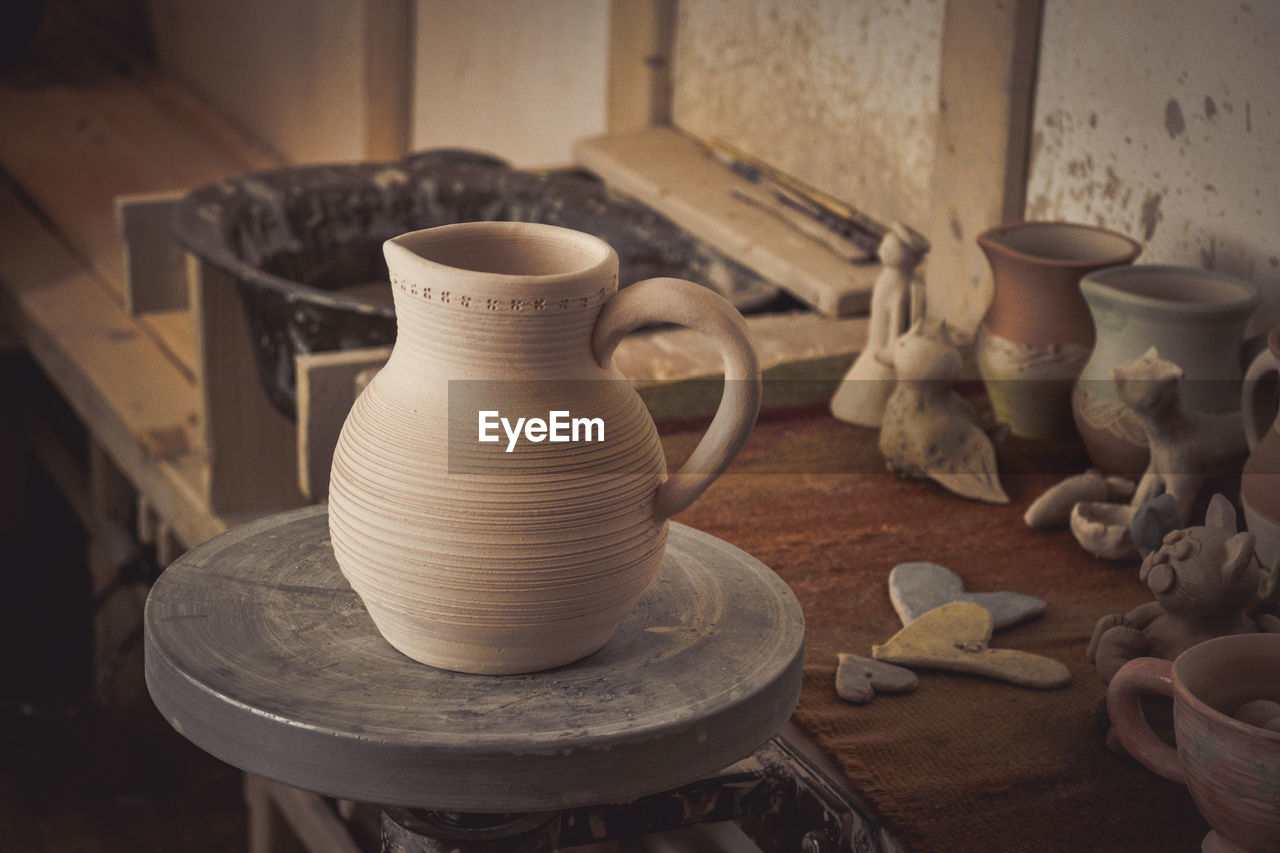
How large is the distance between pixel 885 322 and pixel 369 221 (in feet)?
2.82

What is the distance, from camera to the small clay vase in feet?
3.78

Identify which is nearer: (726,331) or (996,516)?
(726,331)

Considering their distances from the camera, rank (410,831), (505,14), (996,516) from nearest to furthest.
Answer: (410,831) < (996,516) < (505,14)

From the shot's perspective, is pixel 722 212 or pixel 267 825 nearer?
pixel 722 212

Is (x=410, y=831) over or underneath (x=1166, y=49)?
underneath

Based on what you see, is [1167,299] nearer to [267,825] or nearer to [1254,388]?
[1254,388]

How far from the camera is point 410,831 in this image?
88 cm

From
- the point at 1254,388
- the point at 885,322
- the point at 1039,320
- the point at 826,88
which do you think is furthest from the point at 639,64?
the point at 1254,388

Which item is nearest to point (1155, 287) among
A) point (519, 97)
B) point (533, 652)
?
point (533, 652)

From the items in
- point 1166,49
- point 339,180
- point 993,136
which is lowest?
point 339,180

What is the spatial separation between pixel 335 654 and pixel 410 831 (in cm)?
13

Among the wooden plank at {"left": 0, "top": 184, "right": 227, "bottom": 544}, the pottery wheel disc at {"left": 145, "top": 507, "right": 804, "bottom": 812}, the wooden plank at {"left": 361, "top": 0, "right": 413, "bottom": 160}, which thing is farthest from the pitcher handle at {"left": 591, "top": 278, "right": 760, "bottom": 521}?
the wooden plank at {"left": 361, "top": 0, "right": 413, "bottom": 160}

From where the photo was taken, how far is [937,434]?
1.43 metres

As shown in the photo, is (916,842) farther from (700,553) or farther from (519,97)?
(519,97)
